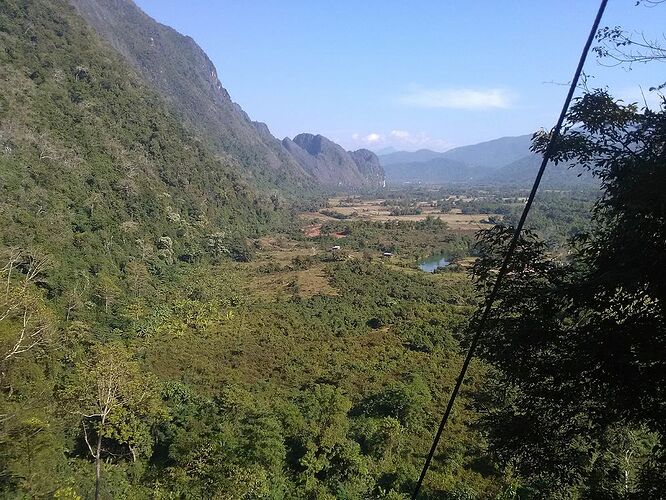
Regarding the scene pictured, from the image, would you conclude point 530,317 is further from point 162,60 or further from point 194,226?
point 162,60

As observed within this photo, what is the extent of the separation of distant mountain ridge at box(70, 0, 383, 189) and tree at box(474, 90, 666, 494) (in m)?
95.4

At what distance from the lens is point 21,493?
8.16m

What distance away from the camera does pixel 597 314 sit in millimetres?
3658

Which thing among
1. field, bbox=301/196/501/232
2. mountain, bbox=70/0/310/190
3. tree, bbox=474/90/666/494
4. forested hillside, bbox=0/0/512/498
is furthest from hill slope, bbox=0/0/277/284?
mountain, bbox=70/0/310/190

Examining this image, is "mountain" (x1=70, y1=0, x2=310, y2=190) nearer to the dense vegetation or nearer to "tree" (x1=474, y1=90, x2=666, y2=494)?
the dense vegetation

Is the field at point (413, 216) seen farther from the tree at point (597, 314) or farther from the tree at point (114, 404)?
the tree at point (597, 314)

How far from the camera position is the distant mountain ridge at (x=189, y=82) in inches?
3989

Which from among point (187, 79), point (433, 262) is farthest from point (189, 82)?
point (433, 262)

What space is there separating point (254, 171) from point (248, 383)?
101590 mm

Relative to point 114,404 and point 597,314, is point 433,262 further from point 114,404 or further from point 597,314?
point 597,314

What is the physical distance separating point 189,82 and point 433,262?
93210mm

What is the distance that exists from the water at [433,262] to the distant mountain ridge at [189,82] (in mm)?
58455

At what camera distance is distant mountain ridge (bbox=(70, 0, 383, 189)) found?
101312 mm

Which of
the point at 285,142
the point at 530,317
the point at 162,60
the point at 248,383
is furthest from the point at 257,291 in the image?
the point at 285,142
